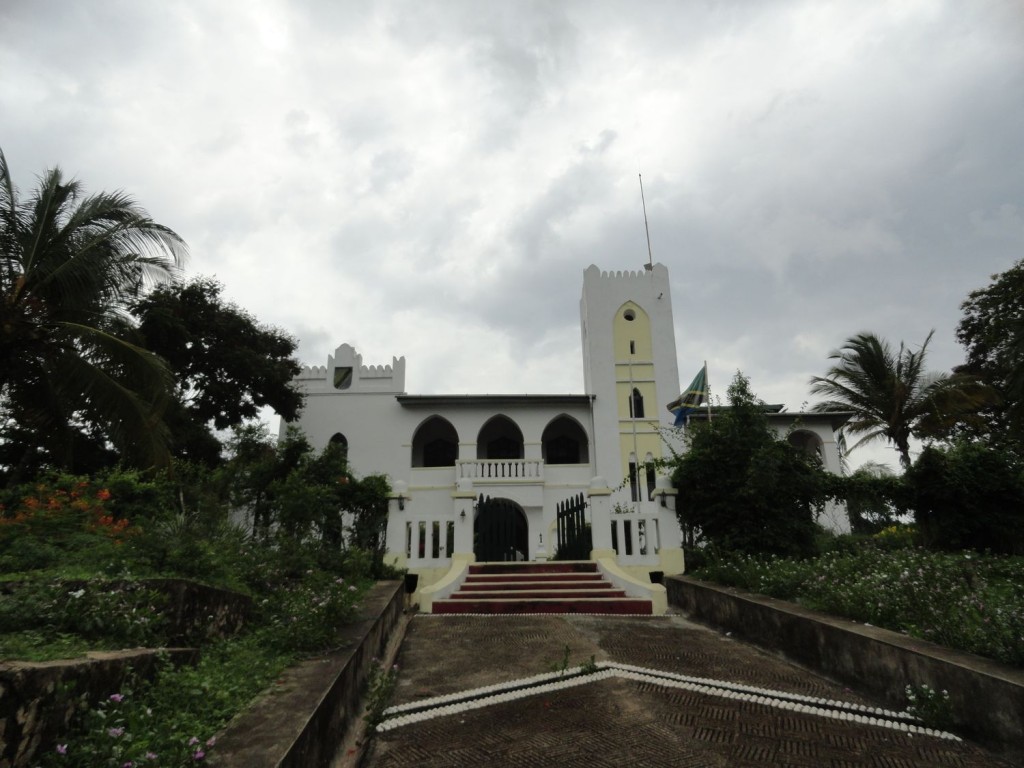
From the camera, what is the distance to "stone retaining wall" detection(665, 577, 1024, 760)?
289cm

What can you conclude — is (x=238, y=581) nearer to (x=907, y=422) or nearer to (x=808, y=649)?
(x=808, y=649)

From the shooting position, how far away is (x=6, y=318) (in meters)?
7.93

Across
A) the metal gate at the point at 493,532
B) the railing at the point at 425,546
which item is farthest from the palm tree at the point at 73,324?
the metal gate at the point at 493,532

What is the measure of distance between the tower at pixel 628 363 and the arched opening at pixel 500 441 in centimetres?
383

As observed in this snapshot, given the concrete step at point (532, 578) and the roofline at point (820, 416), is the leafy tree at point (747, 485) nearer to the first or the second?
the concrete step at point (532, 578)

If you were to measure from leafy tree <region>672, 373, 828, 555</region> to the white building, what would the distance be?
744 cm

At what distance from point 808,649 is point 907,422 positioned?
18.4 meters

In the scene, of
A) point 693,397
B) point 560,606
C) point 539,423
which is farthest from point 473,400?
point 560,606

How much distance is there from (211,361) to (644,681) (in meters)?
18.9

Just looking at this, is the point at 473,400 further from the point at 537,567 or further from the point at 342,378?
the point at 537,567

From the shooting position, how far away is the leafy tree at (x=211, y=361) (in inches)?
680

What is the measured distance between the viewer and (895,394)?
19.0 meters

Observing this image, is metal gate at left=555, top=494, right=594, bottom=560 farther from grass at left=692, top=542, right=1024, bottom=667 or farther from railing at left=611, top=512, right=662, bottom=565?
grass at left=692, top=542, right=1024, bottom=667

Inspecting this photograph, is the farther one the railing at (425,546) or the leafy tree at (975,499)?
the railing at (425,546)
